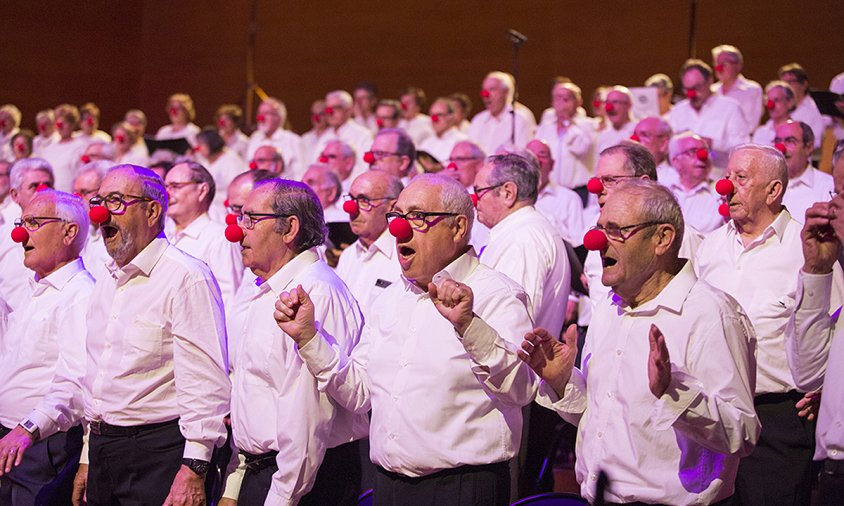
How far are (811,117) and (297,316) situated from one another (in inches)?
278

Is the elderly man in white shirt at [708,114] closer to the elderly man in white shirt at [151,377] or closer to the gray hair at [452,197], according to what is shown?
the gray hair at [452,197]

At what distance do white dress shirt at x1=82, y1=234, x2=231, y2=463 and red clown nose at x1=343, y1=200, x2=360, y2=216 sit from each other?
1123 millimetres

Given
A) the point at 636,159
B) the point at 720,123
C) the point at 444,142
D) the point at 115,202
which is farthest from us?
the point at 444,142

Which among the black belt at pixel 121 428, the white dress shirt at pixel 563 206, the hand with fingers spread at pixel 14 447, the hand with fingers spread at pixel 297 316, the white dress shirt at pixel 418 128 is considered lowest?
the white dress shirt at pixel 418 128

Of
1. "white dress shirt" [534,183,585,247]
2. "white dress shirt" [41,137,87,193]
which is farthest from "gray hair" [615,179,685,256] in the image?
"white dress shirt" [41,137,87,193]

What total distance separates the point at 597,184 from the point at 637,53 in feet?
25.9

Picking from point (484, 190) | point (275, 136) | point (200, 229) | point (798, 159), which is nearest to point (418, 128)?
point (275, 136)

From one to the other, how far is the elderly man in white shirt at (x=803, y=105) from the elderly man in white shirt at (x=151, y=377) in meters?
6.74

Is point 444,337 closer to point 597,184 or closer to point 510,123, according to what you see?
point 597,184

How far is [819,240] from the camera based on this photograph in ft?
10.5

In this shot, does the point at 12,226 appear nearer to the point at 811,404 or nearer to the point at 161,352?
the point at 161,352

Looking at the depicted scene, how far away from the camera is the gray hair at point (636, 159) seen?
4.41 m

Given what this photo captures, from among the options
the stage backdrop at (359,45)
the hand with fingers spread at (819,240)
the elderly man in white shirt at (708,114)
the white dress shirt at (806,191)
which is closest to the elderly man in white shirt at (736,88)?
the elderly man in white shirt at (708,114)

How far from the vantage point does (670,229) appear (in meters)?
2.89
